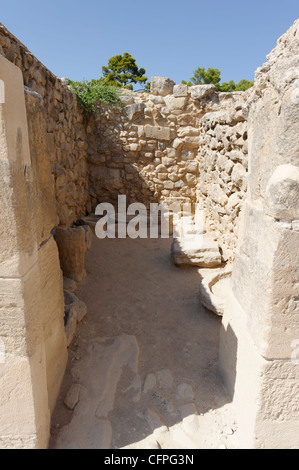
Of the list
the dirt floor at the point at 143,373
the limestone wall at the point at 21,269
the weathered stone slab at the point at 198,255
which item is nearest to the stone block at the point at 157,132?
the weathered stone slab at the point at 198,255

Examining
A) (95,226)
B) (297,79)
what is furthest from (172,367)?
(95,226)

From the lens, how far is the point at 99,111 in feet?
20.8

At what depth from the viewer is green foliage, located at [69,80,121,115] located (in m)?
5.95

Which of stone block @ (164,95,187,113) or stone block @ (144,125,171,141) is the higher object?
stone block @ (164,95,187,113)

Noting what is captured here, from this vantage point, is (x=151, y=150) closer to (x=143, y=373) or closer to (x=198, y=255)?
(x=198, y=255)

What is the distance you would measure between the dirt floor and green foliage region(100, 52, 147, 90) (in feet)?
45.0

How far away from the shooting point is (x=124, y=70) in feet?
48.9

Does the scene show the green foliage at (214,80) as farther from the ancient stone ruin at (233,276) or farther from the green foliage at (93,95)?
the ancient stone ruin at (233,276)

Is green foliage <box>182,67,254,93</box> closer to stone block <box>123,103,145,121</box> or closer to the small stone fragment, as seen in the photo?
stone block <box>123,103,145,121</box>

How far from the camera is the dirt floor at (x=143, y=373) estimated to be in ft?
6.07

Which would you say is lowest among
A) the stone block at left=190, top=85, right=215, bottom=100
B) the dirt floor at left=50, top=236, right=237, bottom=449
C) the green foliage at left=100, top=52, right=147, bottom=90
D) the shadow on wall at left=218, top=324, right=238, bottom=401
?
the dirt floor at left=50, top=236, right=237, bottom=449

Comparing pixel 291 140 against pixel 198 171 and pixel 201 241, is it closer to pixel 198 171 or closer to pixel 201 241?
pixel 201 241

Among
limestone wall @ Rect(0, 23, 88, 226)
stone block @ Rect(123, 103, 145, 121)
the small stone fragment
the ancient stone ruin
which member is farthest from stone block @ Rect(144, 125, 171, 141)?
the small stone fragment
